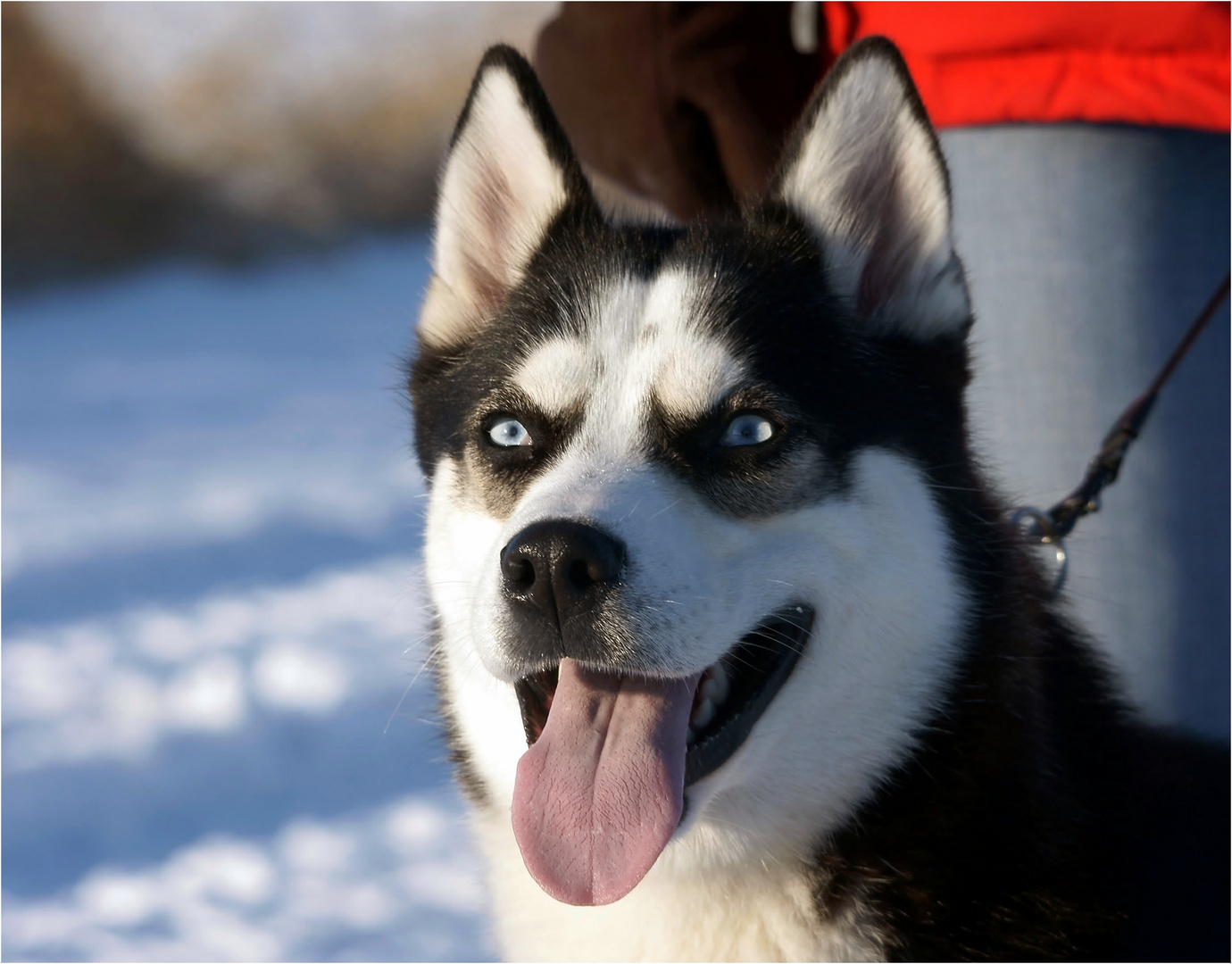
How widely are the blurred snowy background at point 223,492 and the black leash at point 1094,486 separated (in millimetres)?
1134

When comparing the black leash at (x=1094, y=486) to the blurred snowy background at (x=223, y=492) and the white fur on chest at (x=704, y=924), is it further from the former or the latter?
the blurred snowy background at (x=223, y=492)

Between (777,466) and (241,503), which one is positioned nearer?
(777,466)

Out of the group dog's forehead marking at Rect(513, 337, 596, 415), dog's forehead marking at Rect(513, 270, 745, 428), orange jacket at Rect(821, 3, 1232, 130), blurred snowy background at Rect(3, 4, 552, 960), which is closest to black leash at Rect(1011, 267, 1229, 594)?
orange jacket at Rect(821, 3, 1232, 130)

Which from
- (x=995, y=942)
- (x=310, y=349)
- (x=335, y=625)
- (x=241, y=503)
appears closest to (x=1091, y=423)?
(x=995, y=942)

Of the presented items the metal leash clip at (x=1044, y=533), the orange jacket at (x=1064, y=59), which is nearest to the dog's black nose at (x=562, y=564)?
the metal leash clip at (x=1044, y=533)

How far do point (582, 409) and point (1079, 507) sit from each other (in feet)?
Answer: 3.33

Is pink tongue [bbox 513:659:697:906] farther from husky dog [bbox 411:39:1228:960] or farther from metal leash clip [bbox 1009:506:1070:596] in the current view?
metal leash clip [bbox 1009:506:1070:596]

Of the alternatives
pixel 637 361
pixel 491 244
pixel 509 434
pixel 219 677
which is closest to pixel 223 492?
pixel 219 677

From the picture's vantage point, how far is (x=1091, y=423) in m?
2.54

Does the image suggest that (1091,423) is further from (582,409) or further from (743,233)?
(582,409)

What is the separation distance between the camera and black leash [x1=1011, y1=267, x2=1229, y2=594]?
2029 millimetres

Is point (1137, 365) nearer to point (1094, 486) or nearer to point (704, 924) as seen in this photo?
point (1094, 486)

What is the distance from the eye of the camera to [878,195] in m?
1.79

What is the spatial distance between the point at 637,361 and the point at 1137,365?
1.44m
